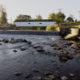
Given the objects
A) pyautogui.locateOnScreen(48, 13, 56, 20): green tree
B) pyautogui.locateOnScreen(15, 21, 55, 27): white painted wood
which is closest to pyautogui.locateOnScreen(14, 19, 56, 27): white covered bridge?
pyautogui.locateOnScreen(15, 21, 55, 27): white painted wood

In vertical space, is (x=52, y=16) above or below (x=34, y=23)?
above

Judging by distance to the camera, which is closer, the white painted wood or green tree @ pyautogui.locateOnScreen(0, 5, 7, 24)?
the white painted wood

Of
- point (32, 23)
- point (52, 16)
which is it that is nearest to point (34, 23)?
point (32, 23)

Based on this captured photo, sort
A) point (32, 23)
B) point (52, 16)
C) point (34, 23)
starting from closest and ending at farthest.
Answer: point (32, 23) < point (34, 23) < point (52, 16)

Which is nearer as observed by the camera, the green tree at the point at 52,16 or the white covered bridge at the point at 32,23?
the white covered bridge at the point at 32,23

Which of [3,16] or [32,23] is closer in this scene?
[32,23]

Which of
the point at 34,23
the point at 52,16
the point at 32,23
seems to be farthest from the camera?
the point at 52,16

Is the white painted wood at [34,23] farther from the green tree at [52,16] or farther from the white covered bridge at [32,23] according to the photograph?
the green tree at [52,16]

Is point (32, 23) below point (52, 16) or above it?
below

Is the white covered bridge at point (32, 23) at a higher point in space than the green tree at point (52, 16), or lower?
lower

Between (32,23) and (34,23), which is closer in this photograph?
(32,23)

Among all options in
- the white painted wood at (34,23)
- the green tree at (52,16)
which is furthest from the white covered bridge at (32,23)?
the green tree at (52,16)

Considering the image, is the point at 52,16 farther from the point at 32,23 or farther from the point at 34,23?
the point at 32,23

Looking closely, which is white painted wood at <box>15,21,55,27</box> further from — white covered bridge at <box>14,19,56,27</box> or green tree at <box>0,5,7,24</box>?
green tree at <box>0,5,7,24</box>
